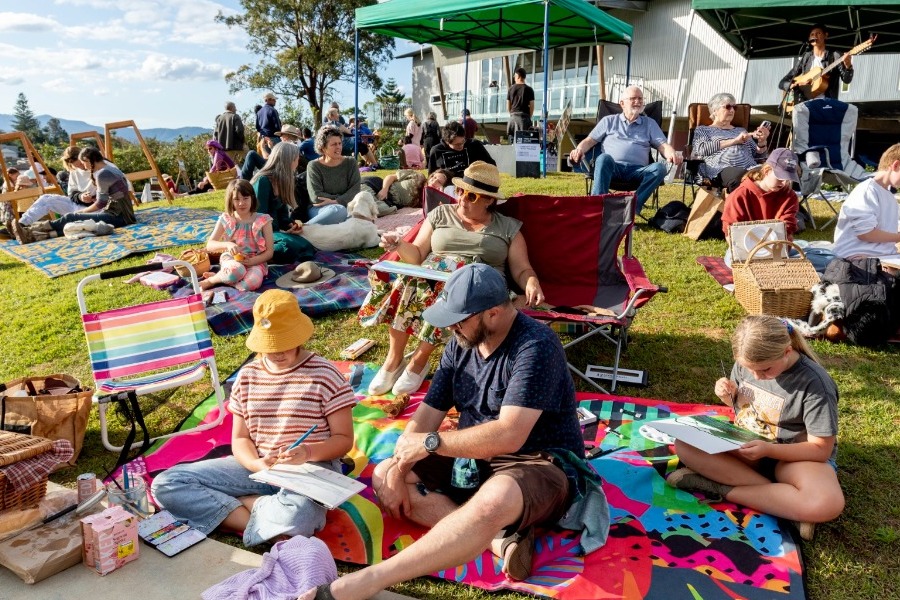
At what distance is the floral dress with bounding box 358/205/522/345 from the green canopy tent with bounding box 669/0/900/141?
620cm

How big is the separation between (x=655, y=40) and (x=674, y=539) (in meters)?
21.1

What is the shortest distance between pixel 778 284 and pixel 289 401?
3.79m

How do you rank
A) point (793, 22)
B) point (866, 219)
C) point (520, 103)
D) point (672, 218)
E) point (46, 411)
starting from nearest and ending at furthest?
point (46, 411), point (866, 219), point (672, 218), point (793, 22), point (520, 103)

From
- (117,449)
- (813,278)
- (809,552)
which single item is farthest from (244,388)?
→ (813,278)

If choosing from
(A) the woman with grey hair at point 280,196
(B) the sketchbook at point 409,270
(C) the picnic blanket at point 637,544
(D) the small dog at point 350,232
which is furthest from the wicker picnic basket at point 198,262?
(C) the picnic blanket at point 637,544

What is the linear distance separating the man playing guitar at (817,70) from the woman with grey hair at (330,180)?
6008 mm

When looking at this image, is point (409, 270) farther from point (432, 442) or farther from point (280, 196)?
point (280, 196)

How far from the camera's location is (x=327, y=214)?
7.09m

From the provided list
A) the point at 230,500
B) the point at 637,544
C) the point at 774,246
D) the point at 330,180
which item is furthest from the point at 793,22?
the point at 230,500

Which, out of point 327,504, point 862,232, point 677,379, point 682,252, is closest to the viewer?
point 327,504

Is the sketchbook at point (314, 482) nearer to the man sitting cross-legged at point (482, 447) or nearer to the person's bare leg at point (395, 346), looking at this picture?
the man sitting cross-legged at point (482, 447)

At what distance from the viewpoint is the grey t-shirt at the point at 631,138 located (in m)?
7.54

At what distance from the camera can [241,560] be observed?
2578 millimetres

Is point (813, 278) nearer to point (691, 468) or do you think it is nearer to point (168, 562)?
point (691, 468)
